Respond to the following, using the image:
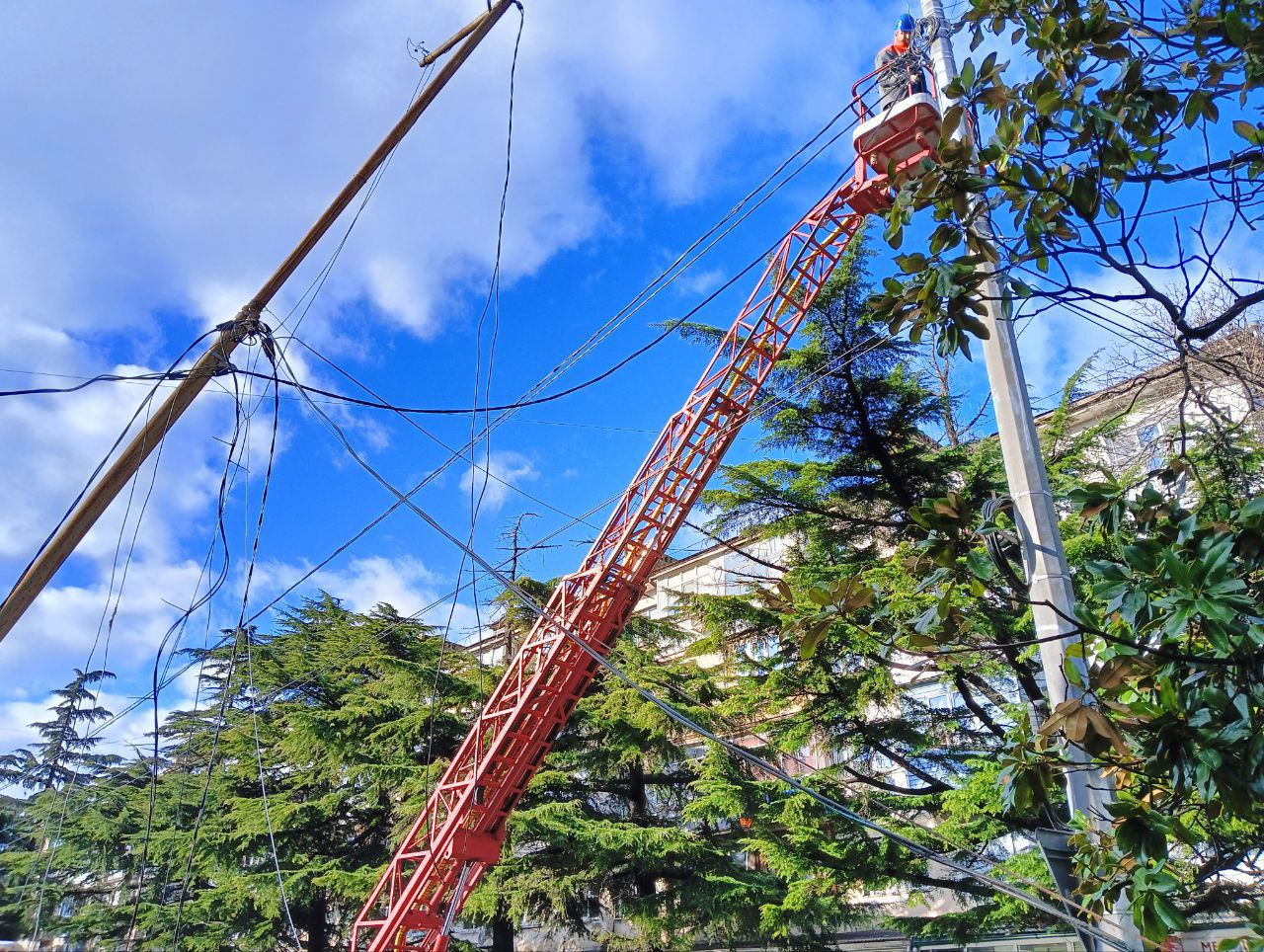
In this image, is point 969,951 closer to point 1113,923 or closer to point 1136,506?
point 1113,923

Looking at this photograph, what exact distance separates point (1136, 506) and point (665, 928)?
12279mm

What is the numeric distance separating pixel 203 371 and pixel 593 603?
5.39 m

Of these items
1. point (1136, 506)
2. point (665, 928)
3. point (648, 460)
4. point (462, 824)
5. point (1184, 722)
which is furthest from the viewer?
point (665, 928)

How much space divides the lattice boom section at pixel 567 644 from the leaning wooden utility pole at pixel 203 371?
371cm

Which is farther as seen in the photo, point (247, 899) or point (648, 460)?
point (247, 899)

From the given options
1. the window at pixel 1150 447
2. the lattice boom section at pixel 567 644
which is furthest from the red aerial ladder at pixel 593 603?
the window at pixel 1150 447

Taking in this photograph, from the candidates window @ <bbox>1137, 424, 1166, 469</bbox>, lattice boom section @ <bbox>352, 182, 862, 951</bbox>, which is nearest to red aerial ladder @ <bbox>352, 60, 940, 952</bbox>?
lattice boom section @ <bbox>352, 182, 862, 951</bbox>

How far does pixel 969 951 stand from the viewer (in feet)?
27.2

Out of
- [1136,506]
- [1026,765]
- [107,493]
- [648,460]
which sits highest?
[648,460]

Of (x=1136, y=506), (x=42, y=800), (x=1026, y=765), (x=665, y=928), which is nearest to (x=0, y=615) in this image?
(x=1026, y=765)

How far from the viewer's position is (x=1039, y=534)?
4895mm

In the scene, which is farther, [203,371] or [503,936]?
[503,936]

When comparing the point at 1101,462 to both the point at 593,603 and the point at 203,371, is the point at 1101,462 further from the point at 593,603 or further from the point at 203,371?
the point at 203,371

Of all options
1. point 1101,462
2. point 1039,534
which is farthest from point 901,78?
point 1039,534
